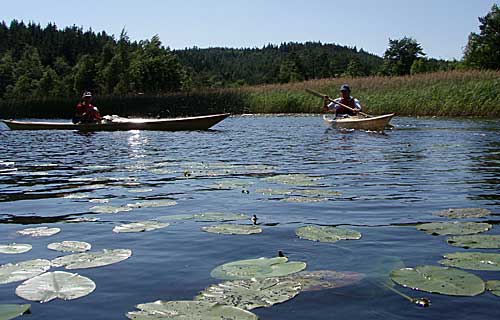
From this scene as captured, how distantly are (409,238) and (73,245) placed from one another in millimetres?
2354

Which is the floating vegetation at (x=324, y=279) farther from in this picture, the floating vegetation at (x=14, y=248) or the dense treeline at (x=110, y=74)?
the dense treeline at (x=110, y=74)

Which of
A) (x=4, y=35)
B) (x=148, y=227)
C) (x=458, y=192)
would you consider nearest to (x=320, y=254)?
(x=148, y=227)

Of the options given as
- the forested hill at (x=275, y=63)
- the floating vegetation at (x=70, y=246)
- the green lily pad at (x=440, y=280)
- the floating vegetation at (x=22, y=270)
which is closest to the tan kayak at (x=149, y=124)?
the floating vegetation at (x=70, y=246)

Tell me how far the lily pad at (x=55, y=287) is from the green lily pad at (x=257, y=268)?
27.8 inches

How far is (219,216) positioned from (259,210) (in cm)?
52

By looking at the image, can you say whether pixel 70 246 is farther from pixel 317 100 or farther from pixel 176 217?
pixel 317 100

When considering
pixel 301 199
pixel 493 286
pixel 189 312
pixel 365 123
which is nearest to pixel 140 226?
pixel 301 199

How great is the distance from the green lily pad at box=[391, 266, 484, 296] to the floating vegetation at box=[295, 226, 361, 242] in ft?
2.71

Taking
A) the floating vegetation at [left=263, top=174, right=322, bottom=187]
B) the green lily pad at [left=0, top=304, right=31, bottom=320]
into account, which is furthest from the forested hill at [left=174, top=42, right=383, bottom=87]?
the green lily pad at [left=0, top=304, right=31, bottom=320]

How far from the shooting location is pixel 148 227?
430 centimetres

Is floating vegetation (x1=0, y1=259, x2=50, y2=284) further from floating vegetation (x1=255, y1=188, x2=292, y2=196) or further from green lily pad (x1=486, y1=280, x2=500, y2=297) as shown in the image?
floating vegetation (x1=255, y1=188, x2=292, y2=196)

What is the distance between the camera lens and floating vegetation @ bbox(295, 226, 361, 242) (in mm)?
3816

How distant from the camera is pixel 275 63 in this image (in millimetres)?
137500

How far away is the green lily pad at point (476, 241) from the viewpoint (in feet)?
11.4
